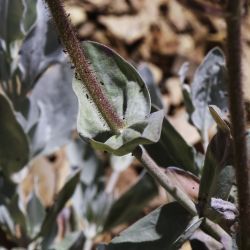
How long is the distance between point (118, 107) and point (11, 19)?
0.44m

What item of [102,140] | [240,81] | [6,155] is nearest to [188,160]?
[102,140]

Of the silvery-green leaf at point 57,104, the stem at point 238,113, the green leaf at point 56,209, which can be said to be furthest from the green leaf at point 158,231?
the silvery-green leaf at point 57,104

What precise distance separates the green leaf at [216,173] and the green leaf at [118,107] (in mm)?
143

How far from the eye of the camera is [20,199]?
179 centimetres

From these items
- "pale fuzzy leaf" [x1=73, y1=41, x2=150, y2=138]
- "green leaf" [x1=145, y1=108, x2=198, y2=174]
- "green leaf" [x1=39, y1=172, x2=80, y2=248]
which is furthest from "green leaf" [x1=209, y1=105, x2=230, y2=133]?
"green leaf" [x1=39, y1=172, x2=80, y2=248]

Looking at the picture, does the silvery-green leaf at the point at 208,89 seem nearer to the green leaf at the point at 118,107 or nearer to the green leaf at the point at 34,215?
the green leaf at the point at 118,107

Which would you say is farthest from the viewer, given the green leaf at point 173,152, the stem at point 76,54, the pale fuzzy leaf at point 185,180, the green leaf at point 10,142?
the green leaf at point 10,142

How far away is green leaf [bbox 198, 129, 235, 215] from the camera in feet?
3.90

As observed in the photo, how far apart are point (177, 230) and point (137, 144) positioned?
0.86 feet

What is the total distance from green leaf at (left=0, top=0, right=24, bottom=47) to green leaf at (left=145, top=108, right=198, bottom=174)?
17.3 inches

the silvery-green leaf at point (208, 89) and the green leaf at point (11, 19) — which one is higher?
the green leaf at point (11, 19)

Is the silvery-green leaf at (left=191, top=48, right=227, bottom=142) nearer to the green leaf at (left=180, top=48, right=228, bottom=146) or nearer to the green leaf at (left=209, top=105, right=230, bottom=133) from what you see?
the green leaf at (left=180, top=48, right=228, bottom=146)

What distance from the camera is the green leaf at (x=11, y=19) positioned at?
1491 millimetres

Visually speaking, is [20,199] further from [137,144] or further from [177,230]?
[137,144]
